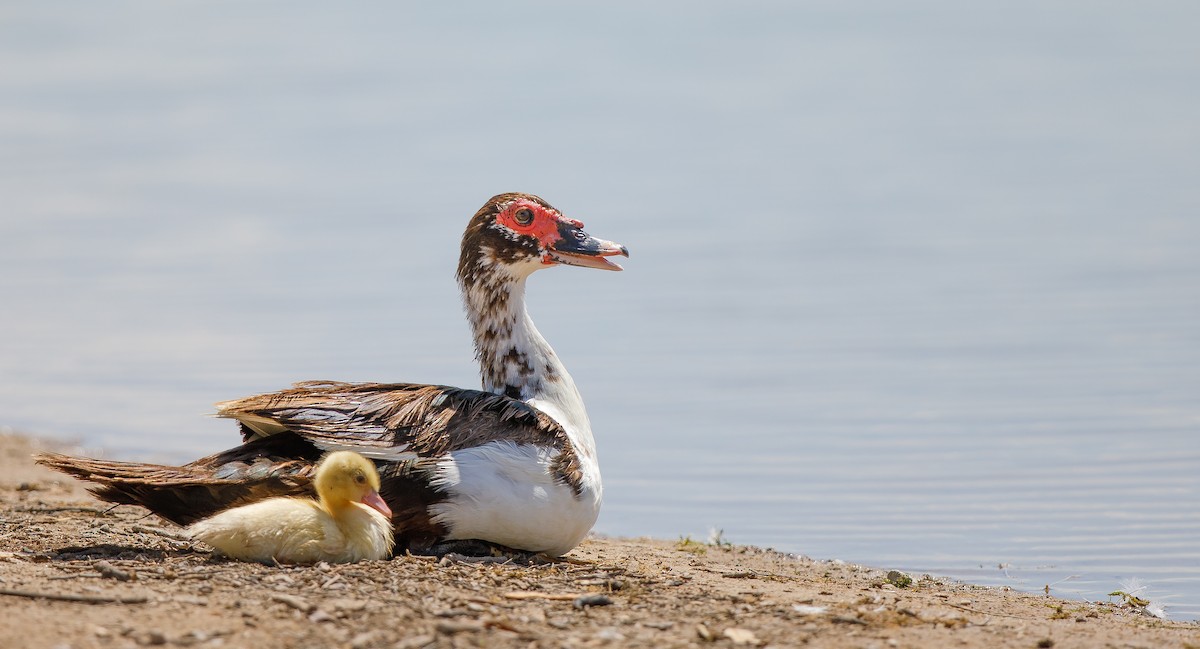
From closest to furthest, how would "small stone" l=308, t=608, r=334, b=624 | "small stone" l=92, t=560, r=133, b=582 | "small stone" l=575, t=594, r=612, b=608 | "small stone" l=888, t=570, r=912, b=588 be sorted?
"small stone" l=308, t=608, r=334, b=624 → "small stone" l=575, t=594, r=612, b=608 → "small stone" l=92, t=560, r=133, b=582 → "small stone" l=888, t=570, r=912, b=588

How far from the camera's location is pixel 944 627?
6.38 meters

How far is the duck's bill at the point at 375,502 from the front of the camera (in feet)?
23.4

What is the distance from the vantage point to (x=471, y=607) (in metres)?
6.21

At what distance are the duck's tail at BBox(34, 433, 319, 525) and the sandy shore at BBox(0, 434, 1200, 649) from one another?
0.80 feet

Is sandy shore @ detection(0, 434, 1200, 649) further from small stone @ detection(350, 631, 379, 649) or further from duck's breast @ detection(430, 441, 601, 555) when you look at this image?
duck's breast @ detection(430, 441, 601, 555)

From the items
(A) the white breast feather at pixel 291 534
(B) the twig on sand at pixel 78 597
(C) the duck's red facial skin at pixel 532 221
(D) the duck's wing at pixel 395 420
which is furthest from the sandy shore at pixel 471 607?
(C) the duck's red facial skin at pixel 532 221

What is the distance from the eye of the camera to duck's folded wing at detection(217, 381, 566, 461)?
24.6 feet

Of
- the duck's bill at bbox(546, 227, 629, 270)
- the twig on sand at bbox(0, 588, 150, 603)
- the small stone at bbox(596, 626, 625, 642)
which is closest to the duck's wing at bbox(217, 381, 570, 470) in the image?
the duck's bill at bbox(546, 227, 629, 270)

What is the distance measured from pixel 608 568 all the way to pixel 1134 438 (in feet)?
20.0

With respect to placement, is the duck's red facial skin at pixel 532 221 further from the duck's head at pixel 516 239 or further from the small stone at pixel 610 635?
the small stone at pixel 610 635

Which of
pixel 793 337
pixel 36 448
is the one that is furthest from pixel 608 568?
pixel 793 337

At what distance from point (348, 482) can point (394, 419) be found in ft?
2.05

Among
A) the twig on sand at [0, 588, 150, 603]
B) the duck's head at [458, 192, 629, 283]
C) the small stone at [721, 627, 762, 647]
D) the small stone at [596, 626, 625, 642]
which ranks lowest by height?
the twig on sand at [0, 588, 150, 603]

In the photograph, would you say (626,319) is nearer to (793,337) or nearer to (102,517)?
(793,337)
